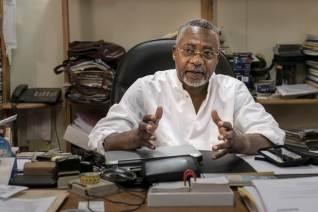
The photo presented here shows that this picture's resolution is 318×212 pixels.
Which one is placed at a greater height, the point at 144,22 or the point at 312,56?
the point at 144,22

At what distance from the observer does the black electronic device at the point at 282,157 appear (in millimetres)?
1409

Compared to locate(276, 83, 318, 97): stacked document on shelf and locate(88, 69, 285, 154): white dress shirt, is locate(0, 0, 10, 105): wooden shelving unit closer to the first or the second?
locate(88, 69, 285, 154): white dress shirt

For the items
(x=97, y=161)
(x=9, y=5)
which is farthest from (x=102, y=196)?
(x=9, y=5)

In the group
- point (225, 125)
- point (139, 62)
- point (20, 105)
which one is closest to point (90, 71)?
point (20, 105)

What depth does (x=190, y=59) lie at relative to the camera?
2.04 m

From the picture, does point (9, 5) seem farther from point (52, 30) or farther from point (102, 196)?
point (102, 196)

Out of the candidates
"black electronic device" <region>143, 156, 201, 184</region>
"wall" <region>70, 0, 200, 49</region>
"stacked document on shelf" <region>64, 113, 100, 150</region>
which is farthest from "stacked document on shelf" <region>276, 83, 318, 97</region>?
"black electronic device" <region>143, 156, 201, 184</region>

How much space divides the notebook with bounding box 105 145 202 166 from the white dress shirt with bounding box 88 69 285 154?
0.34m

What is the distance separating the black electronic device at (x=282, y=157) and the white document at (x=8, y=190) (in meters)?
0.73

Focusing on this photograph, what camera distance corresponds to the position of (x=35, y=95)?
10.2ft

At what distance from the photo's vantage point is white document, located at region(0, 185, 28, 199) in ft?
3.86

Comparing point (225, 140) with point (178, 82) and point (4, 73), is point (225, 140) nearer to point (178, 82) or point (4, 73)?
point (178, 82)

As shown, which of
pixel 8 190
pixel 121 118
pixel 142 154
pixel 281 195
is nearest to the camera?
pixel 281 195

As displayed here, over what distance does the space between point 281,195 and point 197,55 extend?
1.04 meters
